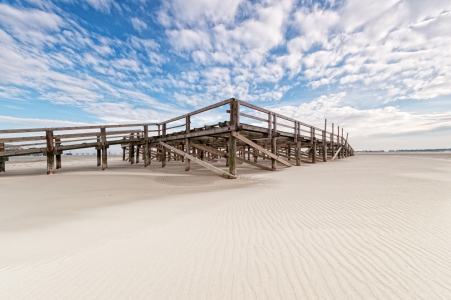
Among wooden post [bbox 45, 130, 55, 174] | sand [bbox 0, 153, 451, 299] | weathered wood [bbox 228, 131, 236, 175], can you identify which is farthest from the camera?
wooden post [bbox 45, 130, 55, 174]

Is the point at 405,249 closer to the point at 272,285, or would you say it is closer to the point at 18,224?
the point at 272,285

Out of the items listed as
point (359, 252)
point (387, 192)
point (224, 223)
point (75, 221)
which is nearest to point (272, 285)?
point (359, 252)

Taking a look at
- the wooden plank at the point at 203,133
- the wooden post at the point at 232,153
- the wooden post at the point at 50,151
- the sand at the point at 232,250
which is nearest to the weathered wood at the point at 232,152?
the wooden post at the point at 232,153

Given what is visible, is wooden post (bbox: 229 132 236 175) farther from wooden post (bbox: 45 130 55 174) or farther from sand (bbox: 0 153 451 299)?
wooden post (bbox: 45 130 55 174)

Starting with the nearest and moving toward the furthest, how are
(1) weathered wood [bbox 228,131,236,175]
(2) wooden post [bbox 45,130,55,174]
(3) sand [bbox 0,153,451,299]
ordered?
1. (3) sand [bbox 0,153,451,299]
2. (1) weathered wood [bbox 228,131,236,175]
3. (2) wooden post [bbox 45,130,55,174]

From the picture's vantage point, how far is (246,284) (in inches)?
60.6

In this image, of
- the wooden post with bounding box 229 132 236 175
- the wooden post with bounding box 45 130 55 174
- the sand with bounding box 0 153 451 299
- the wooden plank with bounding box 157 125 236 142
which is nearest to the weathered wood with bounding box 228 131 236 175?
the wooden post with bounding box 229 132 236 175

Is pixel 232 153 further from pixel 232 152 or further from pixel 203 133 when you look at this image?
pixel 203 133

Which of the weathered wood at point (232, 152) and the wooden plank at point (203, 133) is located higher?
the wooden plank at point (203, 133)

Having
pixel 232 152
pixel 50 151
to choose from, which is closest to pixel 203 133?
pixel 232 152

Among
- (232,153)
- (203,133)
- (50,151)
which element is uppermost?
(203,133)

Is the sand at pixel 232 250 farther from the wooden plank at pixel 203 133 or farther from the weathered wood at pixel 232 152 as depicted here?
the wooden plank at pixel 203 133

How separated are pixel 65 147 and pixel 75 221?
1006 centimetres

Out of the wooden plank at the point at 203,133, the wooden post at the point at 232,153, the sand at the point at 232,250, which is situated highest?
the wooden plank at the point at 203,133
